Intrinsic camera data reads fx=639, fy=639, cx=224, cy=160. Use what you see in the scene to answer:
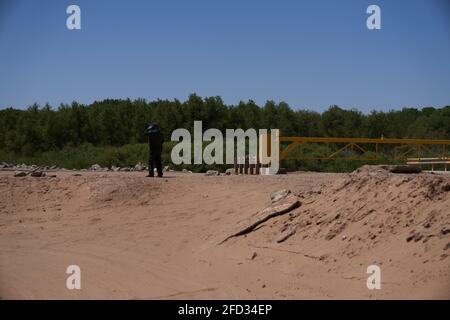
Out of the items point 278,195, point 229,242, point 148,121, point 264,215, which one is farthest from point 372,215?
point 148,121

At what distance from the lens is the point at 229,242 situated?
41.9 feet

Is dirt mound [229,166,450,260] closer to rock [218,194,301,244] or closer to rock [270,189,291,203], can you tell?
rock [218,194,301,244]

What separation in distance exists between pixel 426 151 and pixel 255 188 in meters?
16.0

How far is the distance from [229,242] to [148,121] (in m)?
33.2

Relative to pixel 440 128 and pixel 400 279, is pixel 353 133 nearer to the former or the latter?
pixel 440 128

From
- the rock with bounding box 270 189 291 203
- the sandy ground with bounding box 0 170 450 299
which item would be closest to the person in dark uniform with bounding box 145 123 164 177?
the sandy ground with bounding box 0 170 450 299

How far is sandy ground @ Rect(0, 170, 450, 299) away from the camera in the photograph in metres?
9.34

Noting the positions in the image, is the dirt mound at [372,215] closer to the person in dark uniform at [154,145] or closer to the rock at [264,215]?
the rock at [264,215]

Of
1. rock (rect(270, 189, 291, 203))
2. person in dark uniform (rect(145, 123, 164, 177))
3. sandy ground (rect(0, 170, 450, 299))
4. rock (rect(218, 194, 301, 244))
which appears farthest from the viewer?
person in dark uniform (rect(145, 123, 164, 177))

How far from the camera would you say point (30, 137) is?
4375cm

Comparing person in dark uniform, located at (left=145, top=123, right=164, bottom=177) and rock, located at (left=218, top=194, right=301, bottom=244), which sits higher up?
person in dark uniform, located at (left=145, top=123, right=164, bottom=177)

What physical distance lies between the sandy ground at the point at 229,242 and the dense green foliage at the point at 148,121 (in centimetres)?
2378

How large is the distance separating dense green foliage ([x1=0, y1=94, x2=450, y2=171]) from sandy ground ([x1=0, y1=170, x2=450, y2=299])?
23.8m

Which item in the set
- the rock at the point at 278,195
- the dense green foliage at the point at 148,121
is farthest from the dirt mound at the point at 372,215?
the dense green foliage at the point at 148,121
